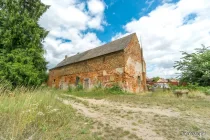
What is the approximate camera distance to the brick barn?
16578 millimetres

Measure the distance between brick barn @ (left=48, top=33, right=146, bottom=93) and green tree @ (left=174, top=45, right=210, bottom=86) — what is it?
4883 millimetres

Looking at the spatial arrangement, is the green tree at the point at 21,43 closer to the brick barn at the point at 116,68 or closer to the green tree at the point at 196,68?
the brick barn at the point at 116,68

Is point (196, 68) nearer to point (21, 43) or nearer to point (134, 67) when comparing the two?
point (134, 67)

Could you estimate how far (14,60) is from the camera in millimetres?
12797

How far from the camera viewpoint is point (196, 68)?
56.7 feet

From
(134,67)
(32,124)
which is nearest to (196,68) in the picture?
(134,67)

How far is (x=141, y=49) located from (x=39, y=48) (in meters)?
12.7

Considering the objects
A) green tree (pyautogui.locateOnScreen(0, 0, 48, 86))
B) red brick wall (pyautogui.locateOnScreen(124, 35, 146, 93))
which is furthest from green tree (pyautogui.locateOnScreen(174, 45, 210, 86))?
green tree (pyautogui.locateOnScreen(0, 0, 48, 86))

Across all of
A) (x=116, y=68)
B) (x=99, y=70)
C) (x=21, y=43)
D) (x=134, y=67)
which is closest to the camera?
(x=21, y=43)

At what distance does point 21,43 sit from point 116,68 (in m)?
9.82

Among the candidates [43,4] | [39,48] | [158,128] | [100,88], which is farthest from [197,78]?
[43,4]

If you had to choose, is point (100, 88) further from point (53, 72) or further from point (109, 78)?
point (53, 72)

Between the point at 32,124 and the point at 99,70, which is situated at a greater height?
the point at 99,70

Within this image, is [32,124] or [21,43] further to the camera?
[21,43]
